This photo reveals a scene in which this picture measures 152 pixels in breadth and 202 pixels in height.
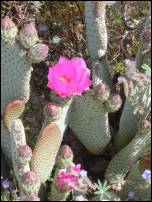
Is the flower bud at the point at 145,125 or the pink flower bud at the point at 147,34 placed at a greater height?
the pink flower bud at the point at 147,34

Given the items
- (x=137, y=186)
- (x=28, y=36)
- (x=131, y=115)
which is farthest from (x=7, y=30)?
(x=137, y=186)

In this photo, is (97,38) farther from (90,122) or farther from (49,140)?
(49,140)

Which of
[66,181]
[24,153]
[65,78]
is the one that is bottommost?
[66,181]

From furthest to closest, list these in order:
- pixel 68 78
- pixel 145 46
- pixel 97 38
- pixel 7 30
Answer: pixel 97 38
pixel 145 46
pixel 68 78
pixel 7 30

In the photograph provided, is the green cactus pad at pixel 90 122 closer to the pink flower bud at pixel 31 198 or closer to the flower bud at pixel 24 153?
the flower bud at pixel 24 153

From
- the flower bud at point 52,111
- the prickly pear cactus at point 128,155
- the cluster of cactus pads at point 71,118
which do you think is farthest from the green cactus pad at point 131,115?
the flower bud at point 52,111

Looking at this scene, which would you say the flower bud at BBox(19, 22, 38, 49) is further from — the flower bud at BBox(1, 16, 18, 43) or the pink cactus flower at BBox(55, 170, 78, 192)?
the pink cactus flower at BBox(55, 170, 78, 192)

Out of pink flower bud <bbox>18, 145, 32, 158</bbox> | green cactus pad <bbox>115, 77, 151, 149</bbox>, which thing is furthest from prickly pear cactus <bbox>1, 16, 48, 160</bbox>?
green cactus pad <bbox>115, 77, 151, 149</bbox>

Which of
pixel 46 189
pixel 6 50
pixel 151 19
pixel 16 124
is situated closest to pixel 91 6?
pixel 151 19
